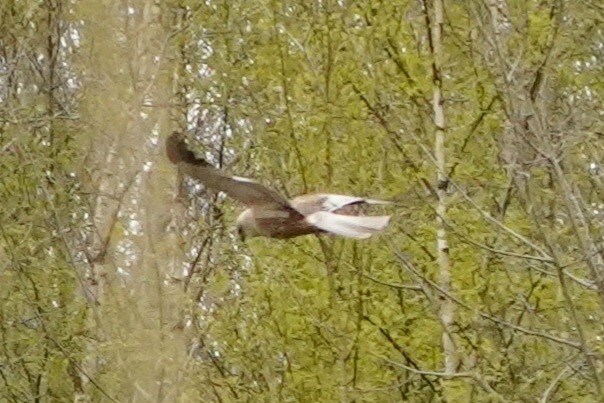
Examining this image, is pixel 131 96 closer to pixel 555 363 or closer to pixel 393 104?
pixel 393 104

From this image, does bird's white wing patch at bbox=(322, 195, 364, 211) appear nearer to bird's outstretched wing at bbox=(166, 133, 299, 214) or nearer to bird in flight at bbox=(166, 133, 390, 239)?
bird in flight at bbox=(166, 133, 390, 239)

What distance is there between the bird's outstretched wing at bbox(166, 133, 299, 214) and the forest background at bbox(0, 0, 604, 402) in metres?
0.84

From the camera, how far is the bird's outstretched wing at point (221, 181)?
17.6 feet

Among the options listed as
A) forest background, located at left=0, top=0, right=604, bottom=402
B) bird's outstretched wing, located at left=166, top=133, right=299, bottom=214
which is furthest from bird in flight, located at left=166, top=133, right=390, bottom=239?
forest background, located at left=0, top=0, right=604, bottom=402

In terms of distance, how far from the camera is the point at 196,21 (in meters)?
9.84

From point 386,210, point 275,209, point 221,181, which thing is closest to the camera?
point 221,181

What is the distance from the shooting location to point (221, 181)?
220 inches

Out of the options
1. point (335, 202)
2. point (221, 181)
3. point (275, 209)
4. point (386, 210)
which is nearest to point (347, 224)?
point (335, 202)

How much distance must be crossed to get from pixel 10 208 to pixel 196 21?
5.29ft

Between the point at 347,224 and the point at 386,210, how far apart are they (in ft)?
6.83

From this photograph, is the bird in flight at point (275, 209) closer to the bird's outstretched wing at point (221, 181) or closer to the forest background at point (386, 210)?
the bird's outstretched wing at point (221, 181)

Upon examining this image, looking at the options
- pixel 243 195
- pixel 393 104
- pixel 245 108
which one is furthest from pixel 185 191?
pixel 243 195

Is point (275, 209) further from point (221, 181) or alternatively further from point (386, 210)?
point (386, 210)

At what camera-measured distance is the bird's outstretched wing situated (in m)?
5.38
